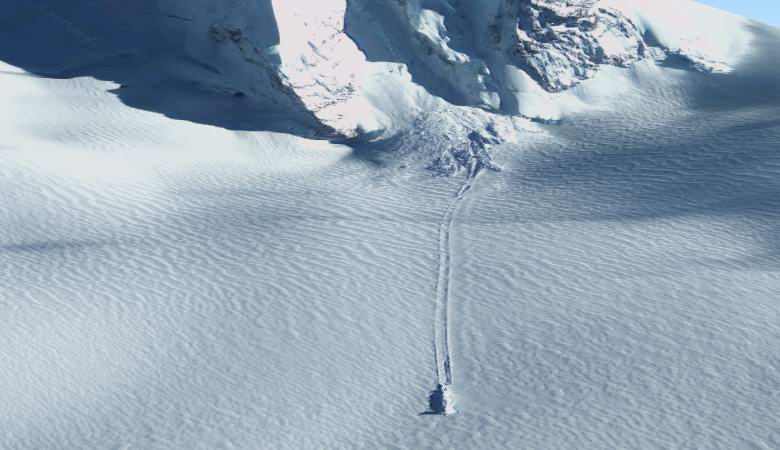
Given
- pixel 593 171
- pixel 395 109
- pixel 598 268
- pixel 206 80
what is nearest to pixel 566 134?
pixel 593 171

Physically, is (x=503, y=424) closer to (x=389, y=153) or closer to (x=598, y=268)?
(x=598, y=268)

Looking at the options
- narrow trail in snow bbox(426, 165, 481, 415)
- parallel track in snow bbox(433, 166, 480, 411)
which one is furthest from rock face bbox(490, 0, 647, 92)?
narrow trail in snow bbox(426, 165, 481, 415)

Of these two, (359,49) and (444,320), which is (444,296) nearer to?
(444,320)

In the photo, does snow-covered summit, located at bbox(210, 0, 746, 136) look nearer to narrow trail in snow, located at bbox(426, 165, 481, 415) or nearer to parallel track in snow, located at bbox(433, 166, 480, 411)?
parallel track in snow, located at bbox(433, 166, 480, 411)

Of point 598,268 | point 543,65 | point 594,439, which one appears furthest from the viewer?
point 543,65

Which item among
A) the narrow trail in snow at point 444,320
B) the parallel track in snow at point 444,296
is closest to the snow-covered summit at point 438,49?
the parallel track in snow at point 444,296

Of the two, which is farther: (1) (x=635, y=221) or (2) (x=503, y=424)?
(1) (x=635, y=221)
